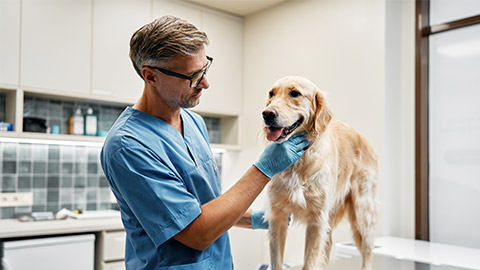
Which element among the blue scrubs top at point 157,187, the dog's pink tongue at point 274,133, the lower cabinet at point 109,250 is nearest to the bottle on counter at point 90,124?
the lower cabinet at point 109,250

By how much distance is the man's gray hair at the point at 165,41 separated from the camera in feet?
3.84

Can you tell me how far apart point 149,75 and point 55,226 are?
2.00 m

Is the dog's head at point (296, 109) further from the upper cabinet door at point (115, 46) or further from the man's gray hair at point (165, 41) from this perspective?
the upper cabinet door at point (115, 46)

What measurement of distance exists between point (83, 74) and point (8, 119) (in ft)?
2.04

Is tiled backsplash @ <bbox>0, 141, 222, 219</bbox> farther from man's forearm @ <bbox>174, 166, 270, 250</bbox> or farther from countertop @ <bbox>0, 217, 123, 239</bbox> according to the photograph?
man's forearm @ <bbox>174, 166, 270, 250</bbox>

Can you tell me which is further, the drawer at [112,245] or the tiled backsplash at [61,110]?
the tiled backsplash at [61,110]

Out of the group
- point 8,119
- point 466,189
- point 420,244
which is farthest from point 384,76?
point 8,119

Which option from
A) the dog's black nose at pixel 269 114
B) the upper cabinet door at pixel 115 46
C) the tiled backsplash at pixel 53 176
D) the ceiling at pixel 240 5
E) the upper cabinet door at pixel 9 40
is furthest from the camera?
the ceiling at pixel 240 5

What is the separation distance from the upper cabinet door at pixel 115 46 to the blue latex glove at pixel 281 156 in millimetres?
2401

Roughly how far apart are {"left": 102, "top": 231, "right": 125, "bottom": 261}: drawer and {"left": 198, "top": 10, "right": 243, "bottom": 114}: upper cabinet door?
1.36 metres

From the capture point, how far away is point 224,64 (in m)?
4.04

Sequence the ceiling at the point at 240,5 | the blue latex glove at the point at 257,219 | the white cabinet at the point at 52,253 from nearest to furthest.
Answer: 1. the blue latex glove at the point at 257,219
2. the white cabinet at the point at 52,253
3. the ceiling at the point at 240,5

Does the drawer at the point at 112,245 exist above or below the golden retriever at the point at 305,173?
below

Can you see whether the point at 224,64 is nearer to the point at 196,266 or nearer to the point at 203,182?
the point at 203,182
